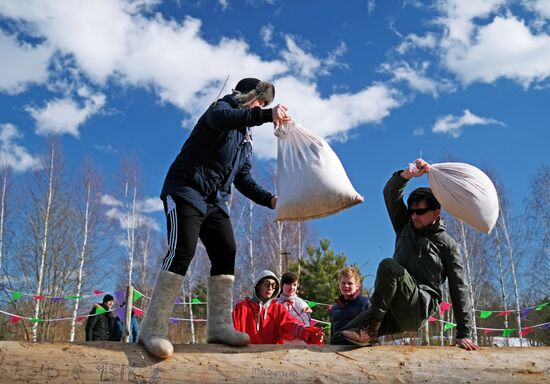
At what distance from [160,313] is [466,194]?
187 cm

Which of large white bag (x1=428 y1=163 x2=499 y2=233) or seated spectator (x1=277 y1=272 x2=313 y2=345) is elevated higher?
large white bag (x1=428 y1=163 x2=499 y2=233)

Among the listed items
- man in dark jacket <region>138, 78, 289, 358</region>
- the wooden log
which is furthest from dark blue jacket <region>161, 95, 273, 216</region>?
the wooden log

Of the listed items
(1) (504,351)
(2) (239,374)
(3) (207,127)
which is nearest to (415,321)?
(1) (504,351)

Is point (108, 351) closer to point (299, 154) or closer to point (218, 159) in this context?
point (218, 159)

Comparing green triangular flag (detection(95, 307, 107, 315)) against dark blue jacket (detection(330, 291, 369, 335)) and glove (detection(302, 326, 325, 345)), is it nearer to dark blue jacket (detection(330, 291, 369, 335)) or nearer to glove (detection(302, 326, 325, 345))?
dark blue jacket (detection(330, 291, 369, 335))

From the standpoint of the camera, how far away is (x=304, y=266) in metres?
14.5

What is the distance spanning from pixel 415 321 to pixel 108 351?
1737 millimetres

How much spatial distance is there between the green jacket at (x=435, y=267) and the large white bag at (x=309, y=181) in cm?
51

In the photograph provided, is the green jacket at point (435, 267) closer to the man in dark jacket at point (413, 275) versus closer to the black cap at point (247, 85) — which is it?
the man in dark jacket at point (413, 275)

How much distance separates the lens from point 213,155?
3123 millimetres

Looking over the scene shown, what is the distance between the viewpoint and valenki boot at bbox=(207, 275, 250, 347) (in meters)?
2.98

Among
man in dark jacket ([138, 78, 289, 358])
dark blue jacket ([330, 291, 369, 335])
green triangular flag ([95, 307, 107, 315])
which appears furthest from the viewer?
green triangular flag ([95, 307, 107, 315])

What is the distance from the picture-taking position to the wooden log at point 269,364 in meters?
2.62

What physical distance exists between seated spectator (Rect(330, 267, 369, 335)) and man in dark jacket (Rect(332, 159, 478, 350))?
1079 mm
